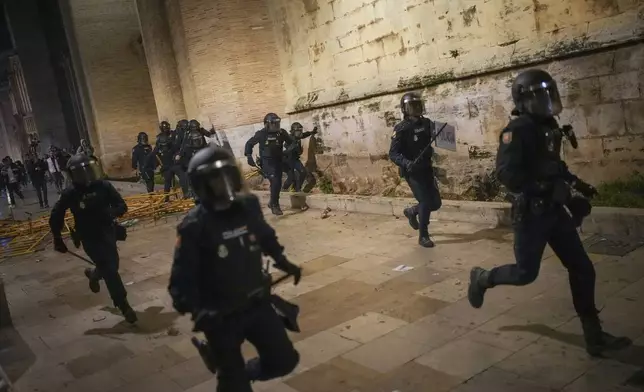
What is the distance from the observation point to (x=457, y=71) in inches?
344

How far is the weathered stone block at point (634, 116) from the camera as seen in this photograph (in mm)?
6590

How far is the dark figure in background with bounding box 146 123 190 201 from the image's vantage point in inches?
533

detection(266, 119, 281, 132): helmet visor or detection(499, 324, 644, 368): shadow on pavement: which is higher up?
detection(266, 119, 281, 132): helmet visor

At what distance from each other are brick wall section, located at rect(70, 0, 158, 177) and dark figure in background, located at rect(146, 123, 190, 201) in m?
10.0

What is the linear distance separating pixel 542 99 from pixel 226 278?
2.34m

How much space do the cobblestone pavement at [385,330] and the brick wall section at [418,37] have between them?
269 centimetres

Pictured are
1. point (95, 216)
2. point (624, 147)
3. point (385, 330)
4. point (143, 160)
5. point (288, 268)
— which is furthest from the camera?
point (143, 160)

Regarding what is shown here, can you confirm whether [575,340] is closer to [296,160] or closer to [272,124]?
[272,124]

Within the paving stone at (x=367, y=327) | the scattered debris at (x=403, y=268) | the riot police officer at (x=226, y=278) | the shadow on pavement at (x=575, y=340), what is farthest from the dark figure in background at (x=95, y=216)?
the shadow on pavement at (x=575, y=340)

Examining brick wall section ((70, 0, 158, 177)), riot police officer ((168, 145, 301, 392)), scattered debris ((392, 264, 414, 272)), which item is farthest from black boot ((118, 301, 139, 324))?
brick wall section ((70, 0, 158, 177))

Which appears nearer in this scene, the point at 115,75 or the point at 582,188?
the point at 582,188

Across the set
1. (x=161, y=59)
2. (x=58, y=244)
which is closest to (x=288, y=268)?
(x=58, y=244)

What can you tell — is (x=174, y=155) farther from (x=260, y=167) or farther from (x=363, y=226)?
(x=363, y=226)

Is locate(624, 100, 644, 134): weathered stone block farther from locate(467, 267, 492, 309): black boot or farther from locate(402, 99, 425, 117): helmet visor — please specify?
locate(467, 267, 492, 309): black boot
